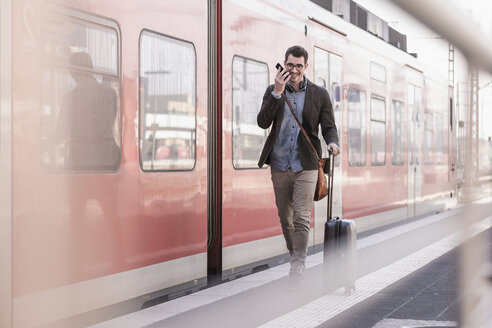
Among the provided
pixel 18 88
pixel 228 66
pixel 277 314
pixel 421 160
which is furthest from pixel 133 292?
pixel 421 160

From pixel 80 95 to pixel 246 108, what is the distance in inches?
110

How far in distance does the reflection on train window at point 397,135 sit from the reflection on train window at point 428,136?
181 centimetres

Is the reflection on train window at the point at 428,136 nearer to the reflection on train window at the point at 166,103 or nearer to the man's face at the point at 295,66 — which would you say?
the man's face at the point at 295,66

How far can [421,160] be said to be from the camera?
14562 millimetres

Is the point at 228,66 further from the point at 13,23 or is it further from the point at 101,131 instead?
the point at 13,23

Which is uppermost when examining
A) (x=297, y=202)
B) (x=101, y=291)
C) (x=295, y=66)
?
(x=295, y=66)

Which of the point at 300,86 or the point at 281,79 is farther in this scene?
the point at 300,86

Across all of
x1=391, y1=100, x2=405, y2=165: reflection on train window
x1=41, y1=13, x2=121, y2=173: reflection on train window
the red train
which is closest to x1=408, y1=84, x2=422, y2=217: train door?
x1=391, y1=100, x2=405, y2=165: reflection on train window

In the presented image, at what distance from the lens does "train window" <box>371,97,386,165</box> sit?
1143cm

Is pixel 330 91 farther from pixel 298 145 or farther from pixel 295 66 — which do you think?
pixel 295 66

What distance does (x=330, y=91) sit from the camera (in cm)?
927

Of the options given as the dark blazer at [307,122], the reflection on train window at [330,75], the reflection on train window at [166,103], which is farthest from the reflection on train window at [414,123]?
the reflection on train window at [166,103]

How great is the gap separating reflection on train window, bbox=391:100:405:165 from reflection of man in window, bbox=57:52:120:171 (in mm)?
8263

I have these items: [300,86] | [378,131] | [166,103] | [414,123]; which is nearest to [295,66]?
[300,86]
